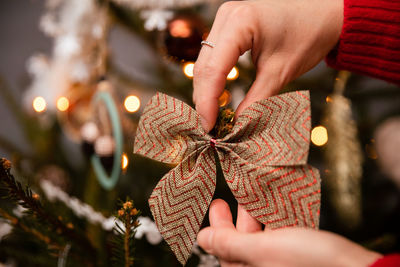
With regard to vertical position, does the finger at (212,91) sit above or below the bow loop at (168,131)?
above

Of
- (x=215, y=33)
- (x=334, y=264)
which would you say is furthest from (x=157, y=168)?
(x=334, y=264)

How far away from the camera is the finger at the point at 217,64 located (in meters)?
0.43

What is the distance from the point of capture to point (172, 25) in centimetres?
57

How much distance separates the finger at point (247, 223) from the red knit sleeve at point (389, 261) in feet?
0.47

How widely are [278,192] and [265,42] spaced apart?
24 cm

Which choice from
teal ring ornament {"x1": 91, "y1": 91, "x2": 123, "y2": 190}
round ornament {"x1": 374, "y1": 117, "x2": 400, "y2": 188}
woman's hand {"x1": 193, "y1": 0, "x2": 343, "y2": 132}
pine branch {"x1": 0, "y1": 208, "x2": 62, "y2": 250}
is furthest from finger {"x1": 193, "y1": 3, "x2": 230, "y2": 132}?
round ornament {"x1": 374, "y1": 117, "x2": 400, "y2": 188}

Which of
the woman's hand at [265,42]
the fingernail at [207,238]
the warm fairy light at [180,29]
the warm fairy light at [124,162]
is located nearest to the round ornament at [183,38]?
the warm fairy light at [180,29]

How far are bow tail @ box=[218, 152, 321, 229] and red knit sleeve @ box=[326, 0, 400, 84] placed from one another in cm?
27

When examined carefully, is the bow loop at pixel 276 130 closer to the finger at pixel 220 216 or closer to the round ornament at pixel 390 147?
the finger at pixel 220 216

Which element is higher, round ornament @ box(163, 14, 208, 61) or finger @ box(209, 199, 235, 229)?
round ornament @ box(163, 14, 208, 61)

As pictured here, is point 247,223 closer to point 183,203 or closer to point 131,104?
point 183,203

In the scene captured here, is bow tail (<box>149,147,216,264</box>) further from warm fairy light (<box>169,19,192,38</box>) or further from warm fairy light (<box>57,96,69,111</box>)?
warm fairy light (<box>57,96,69,111</box>)

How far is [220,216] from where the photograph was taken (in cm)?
42

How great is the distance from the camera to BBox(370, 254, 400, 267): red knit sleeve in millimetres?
310
